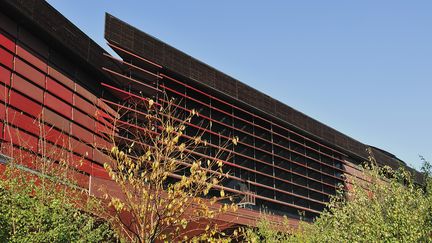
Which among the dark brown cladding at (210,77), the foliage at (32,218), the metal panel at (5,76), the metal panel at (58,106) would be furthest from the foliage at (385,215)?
the dark brown cladding at (210,77)

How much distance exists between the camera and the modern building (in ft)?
110

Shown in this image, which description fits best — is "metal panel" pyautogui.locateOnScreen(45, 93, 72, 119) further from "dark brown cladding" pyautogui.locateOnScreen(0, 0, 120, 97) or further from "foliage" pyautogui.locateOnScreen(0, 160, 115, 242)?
"foliage" pyautogui.locateOnScreen(0, 160, 115, 242)

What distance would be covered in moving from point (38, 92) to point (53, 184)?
17.4m

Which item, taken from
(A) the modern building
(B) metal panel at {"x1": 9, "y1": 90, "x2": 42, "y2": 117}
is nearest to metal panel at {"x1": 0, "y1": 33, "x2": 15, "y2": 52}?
(A) the modern building

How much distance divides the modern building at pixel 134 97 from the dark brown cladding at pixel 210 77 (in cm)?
13

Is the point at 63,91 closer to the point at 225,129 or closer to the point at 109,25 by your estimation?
the point at 109,25

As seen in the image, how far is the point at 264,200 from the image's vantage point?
59.3 meters

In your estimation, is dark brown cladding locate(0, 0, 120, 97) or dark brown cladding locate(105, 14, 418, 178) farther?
dark brown cladding locate(105, 14, 418, 178)

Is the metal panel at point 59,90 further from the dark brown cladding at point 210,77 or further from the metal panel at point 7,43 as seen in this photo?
the dark brown cladding at point 210,77

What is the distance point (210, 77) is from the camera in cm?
5544

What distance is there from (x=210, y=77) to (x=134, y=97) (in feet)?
40.7

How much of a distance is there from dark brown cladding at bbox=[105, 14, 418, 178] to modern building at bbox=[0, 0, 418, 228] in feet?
0.42

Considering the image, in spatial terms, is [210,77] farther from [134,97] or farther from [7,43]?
[7,43]

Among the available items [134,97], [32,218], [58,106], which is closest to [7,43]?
[58,106]
